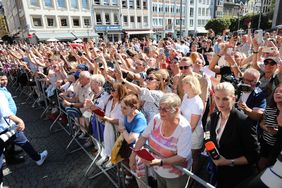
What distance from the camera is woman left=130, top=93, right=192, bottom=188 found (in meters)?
2.47

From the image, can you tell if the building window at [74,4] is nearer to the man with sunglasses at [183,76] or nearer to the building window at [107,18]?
the building window at [107,18]

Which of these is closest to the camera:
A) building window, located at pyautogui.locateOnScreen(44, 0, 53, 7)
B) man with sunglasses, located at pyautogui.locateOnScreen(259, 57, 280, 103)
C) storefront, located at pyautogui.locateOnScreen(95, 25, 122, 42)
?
man with sunglasses, located at pyautogui.locateOnScreen(259, 57, 280, 103)

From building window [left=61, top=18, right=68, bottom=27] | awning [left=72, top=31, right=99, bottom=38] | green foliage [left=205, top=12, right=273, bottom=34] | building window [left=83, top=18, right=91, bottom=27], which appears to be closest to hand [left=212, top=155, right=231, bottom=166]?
awning [left=72, top=31, right=99, bottom=38]

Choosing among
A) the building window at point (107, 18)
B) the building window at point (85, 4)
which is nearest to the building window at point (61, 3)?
the building window at point (85, 4)

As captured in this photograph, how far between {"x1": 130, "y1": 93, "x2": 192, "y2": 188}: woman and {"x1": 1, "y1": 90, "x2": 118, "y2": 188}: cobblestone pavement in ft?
5.49

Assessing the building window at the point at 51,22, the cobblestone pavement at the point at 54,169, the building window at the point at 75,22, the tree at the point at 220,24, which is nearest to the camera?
the cobblestone pavement at the point at 54,169

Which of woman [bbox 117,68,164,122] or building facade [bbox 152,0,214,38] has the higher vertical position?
building facade [bbox 152,0,214,38]

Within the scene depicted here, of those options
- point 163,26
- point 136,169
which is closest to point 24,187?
point 136,169

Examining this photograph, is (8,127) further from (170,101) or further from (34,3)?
(34,3)

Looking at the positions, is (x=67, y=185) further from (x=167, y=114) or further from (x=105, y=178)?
(x=167, y=114)

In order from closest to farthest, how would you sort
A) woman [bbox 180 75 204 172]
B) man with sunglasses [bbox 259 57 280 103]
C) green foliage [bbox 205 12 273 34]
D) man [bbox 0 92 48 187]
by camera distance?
woman [bbox 180 75 204 172]
man [bbox 0 92 48 187]
man with sunglasses [bbox 259 57 280 103]
green foliage [bbox 205 12 273 34]

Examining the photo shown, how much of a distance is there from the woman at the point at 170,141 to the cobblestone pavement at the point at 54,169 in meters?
1.67

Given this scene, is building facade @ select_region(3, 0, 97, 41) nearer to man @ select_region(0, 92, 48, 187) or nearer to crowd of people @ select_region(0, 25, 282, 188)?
man @ select_region(0, 92, 48, 187)

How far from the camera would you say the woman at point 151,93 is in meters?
3.58
